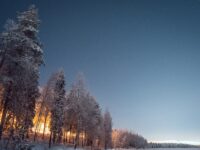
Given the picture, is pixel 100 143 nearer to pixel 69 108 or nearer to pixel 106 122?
pixel 106 122

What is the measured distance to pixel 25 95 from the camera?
22016mm

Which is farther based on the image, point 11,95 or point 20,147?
point 11,95

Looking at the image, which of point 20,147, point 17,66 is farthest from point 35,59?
point 20,147

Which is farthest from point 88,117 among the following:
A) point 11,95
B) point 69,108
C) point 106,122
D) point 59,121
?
point 11,95

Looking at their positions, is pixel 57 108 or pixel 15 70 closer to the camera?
pixel 15 70

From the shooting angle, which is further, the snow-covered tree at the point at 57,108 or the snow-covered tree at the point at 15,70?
the snow-covered tree at the point at 57,108

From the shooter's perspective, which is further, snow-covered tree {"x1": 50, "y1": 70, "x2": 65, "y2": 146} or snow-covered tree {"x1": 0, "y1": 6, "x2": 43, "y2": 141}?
snow-covered tree {"x1": 50, "y1": 70, "x2": 65, "y2": 146}

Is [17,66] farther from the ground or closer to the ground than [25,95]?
farther from the ground

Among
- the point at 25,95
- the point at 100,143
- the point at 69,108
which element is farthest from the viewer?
the point at 100,143

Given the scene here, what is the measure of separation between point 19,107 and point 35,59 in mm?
8165

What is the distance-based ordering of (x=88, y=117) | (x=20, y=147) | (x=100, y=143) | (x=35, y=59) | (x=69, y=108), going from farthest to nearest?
1. (x=100, y=143)
2. (x=88, y=117)
3. (x=69, y=108)
4. (x=35, y=59)
5. (x=20, y=147)

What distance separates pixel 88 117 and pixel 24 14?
43.9m

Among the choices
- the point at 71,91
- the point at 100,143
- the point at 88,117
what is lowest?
the point at 100,143

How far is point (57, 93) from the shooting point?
54.3 m
